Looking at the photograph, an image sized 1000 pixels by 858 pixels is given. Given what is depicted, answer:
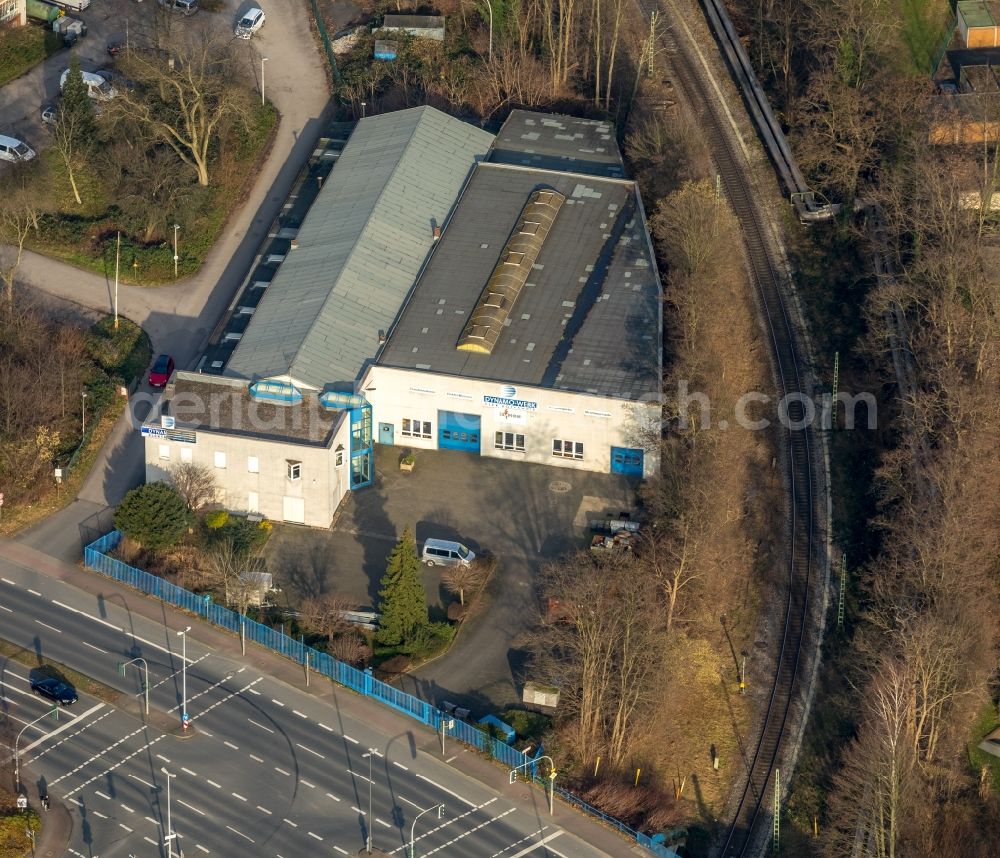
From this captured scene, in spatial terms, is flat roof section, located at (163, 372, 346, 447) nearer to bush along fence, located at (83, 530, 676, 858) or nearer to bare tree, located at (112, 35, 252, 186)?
bush along fence, located at (83, 530, 676, 858)

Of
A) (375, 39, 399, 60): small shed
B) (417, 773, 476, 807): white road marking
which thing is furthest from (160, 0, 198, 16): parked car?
(417, 773, 476, 807): white road marking

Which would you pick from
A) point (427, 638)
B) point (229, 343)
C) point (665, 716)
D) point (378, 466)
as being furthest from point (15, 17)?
point (665, 716)

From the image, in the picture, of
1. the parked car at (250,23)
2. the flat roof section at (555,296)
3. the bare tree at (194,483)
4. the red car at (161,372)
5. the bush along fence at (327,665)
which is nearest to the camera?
the bush along fence at (327,665)

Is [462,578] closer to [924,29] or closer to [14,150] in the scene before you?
[14,150]

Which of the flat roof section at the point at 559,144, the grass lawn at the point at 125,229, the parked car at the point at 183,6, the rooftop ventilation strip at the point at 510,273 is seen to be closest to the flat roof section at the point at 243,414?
the rooftop ventilation strip at the point at 510,273

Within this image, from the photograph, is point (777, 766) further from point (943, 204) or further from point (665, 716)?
point (943, 204)

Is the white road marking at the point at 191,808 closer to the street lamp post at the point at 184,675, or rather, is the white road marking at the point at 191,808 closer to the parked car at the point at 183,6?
the street lamp post at the point at 184,675
